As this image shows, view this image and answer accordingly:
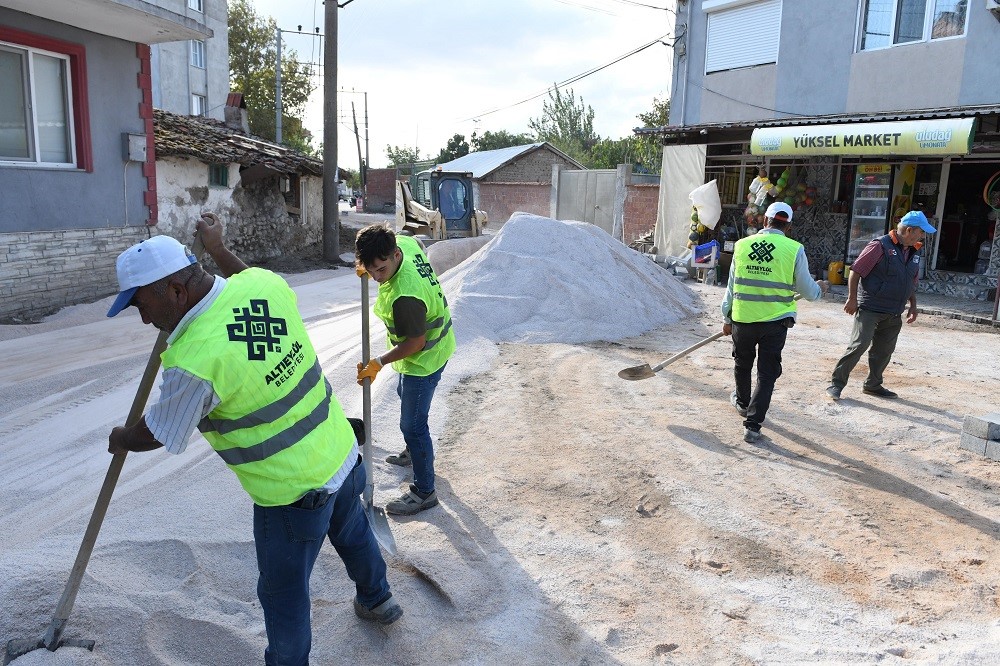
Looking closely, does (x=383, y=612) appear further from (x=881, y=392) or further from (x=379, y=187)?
(x=379, y=187)

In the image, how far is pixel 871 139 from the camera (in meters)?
11.2

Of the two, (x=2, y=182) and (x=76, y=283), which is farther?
(x=76, y=283)

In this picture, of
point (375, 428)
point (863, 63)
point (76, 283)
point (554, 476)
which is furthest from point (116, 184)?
point (863, 63)

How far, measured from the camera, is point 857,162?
1342cm

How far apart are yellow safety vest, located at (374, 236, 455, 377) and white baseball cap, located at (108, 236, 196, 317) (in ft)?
5.15

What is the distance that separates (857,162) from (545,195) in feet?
40.1

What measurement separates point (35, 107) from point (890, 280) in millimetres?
9640

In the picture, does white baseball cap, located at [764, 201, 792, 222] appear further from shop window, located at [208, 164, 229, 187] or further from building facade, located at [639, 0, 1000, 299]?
shop window, located at [208, 164, 229, 187]

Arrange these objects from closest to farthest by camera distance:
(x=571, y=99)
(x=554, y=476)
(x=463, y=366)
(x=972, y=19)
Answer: (x=554, y=476)
(x=463, y=366)
(x=972, y=19)
(x=571, y=99)

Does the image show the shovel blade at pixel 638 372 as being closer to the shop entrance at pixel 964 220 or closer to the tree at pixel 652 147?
the shop entrance at pixel 964 220

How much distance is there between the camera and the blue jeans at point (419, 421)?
13.2ft

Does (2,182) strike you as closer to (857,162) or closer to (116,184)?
(116,184)

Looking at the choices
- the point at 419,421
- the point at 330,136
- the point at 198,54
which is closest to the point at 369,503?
the point at 419,421

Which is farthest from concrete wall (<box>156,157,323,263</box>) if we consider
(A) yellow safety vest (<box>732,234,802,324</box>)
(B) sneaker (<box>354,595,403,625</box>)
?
(B) sneaker (<box>354,595,403,625</box>)
